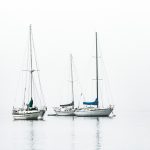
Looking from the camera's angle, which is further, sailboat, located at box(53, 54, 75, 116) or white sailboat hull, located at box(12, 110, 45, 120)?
sailboat, located at box(53, 54, 75, 116)

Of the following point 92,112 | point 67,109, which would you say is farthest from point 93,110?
point 67,109

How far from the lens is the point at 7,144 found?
70.1m

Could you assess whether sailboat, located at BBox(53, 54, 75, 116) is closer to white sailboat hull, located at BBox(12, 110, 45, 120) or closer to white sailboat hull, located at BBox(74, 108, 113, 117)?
white sailboat hull, located at BBox(74, 108, 113, 117)

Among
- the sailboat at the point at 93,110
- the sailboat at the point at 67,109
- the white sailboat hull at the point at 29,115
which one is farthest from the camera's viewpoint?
the sailboat at the point at 67,109

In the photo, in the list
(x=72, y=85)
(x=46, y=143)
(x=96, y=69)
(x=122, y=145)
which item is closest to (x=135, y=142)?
(x=122, y=145)

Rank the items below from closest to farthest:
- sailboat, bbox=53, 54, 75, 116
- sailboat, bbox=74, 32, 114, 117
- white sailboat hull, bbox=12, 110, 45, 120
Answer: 1. white sailboat hull, bbox=12, 110, 45, 120
2. sailboat, bbox=74, 32, 114, 117
3. sailboat, bbox=53, 54, 75, 116

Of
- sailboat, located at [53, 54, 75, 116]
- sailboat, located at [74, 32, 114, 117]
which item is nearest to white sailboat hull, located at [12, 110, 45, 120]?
sailboat, located at [74, 32, 114, 117]

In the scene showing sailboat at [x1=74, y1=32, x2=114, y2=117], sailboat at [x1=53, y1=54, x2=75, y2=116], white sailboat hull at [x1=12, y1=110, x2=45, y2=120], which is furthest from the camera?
sailboat at [x1=53, y1=54, x2=75, y2=116]

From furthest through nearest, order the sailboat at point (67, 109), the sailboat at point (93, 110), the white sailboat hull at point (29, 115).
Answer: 1. the sailboat at point (67, 109)
2. the sailboat at point (93, 110)
3. the white sailboat hull at point (29, 115)

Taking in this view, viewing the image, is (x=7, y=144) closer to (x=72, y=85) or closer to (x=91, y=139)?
(x=91, y=139)

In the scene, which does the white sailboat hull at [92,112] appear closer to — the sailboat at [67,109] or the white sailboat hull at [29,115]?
the sailboat at [67,109]

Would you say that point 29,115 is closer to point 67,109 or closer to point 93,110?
point 93,110

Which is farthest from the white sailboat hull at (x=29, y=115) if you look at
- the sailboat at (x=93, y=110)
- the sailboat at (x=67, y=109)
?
the sailboat at (x=67, y=109)

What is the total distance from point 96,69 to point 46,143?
58.8 m
